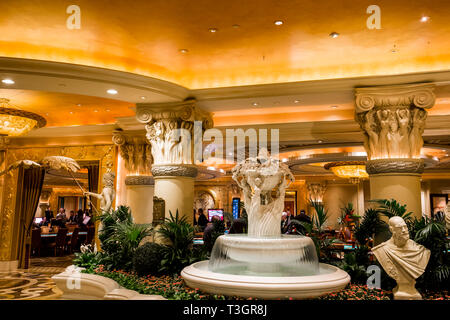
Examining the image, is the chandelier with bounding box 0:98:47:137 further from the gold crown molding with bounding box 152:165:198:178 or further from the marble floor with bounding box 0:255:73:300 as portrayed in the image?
the marble floor with bounding box 0:255:73:300

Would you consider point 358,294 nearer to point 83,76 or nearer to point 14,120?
point 83,76

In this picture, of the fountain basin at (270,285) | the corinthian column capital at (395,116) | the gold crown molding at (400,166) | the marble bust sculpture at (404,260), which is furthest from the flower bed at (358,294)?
the corinthian column capital at (395,116)

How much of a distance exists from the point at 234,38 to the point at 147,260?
3878mm

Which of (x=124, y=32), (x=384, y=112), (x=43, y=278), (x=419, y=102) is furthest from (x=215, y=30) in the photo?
(x=43, y=278)

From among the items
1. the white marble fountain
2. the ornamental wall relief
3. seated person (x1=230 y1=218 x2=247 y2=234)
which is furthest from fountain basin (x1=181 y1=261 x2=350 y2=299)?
the ornamental wall relief

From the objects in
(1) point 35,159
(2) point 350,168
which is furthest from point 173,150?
(2) point 350,168

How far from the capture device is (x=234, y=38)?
5590mm

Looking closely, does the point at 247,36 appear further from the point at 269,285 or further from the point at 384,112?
the point at 269,285

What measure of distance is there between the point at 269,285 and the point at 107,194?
4.76 m

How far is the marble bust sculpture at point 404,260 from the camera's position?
4.47 meters

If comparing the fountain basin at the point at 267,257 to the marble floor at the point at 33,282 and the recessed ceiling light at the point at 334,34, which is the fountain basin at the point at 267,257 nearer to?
the recessed ceiling light at the point at 334,34

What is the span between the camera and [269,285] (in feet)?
13.1

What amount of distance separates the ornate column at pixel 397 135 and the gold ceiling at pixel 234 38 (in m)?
0.46

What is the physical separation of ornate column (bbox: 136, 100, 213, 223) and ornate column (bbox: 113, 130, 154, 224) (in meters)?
2.74
